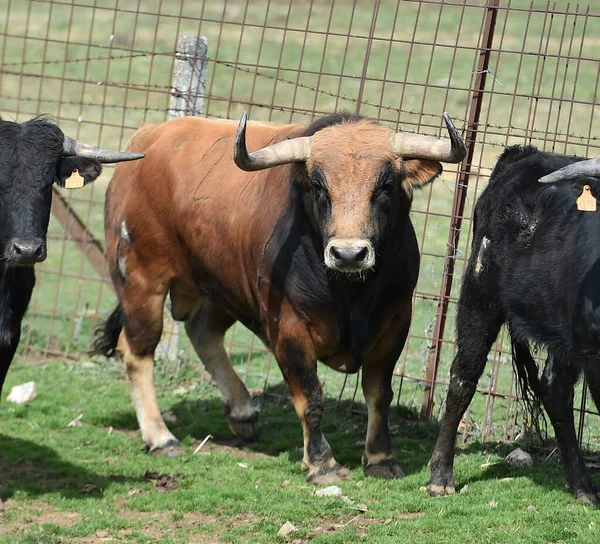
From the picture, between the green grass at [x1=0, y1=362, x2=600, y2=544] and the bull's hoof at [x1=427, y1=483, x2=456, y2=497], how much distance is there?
0.07m

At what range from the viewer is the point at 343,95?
1268 cm

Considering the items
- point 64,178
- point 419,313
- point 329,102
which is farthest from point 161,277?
point 329,102

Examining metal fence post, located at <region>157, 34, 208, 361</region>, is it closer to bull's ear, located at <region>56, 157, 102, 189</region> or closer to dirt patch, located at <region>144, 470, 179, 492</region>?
dirt patch, located at <region>144, 470, 179, 492</region>

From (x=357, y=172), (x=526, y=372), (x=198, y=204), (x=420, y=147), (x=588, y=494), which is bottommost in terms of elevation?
(x=588, y=494)

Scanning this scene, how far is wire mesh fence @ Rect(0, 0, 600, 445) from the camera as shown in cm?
809

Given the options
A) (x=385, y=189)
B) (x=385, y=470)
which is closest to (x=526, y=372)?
(x=385, y=470)

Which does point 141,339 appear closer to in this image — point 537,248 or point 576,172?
point 537,248

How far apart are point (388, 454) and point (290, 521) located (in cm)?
122

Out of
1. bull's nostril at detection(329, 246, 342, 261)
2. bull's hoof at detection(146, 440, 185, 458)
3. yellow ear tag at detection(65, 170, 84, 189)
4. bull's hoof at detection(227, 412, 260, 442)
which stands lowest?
bull's hoof at detection(146, 440, 185, 458)

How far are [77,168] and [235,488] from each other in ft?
7.72

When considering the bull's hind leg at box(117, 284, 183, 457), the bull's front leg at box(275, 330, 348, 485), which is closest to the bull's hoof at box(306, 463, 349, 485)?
the bull's front leg at box(275, 330, 348, 485)

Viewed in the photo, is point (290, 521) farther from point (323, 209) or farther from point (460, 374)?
point (323, 209)

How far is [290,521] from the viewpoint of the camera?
239 inches

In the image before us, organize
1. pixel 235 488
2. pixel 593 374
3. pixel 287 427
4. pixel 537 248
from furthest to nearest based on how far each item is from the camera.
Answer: pixel 287 427, pixel 235 488, pixel 537 248, pixel 593 374
